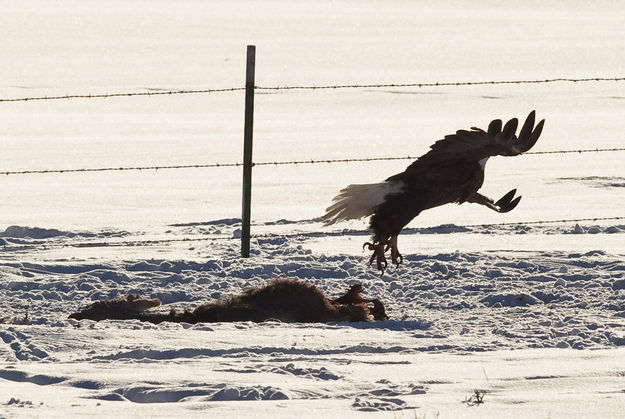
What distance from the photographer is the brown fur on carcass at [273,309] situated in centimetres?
665

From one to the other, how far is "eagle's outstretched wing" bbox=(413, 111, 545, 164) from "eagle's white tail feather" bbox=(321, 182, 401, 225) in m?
0.27

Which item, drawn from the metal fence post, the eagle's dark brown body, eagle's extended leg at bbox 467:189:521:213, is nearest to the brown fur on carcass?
the eagle's dark brown body

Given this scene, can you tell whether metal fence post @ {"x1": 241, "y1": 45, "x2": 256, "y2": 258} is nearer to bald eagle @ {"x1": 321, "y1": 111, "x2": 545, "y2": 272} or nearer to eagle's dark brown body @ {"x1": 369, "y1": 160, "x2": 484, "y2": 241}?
bald eagle @ {"x1": 321, "y1": 111, "x2": 545, "y2": 272}

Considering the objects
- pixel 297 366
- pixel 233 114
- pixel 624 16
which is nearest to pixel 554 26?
pixel 624 16

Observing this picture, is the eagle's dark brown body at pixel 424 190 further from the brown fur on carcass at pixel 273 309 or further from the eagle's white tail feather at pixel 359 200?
the brown fur on carcass at pixel 273 309

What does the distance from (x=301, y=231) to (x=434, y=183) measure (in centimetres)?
329

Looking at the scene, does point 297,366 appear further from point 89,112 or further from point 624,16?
point 624,16

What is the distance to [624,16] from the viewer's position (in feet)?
94.8

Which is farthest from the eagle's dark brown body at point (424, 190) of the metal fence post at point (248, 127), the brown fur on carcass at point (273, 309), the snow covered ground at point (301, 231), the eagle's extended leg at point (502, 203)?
the metal fence post at point (248, 127)

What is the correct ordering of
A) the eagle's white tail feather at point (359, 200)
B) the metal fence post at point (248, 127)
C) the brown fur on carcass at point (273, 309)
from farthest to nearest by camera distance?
the metal fence post at point (248, 127)
the eagle's white tail feather at point (359, 200)
the brown fur on carcass at point (273, 309)

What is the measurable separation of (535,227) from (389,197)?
3.46 m

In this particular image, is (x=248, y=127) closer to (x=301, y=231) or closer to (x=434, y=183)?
(x=301, y=231)

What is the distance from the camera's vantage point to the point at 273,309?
6723 millimetres

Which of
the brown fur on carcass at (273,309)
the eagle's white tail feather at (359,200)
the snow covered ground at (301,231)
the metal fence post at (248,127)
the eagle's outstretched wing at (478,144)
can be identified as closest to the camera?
the snow covered ground at (301,231)
